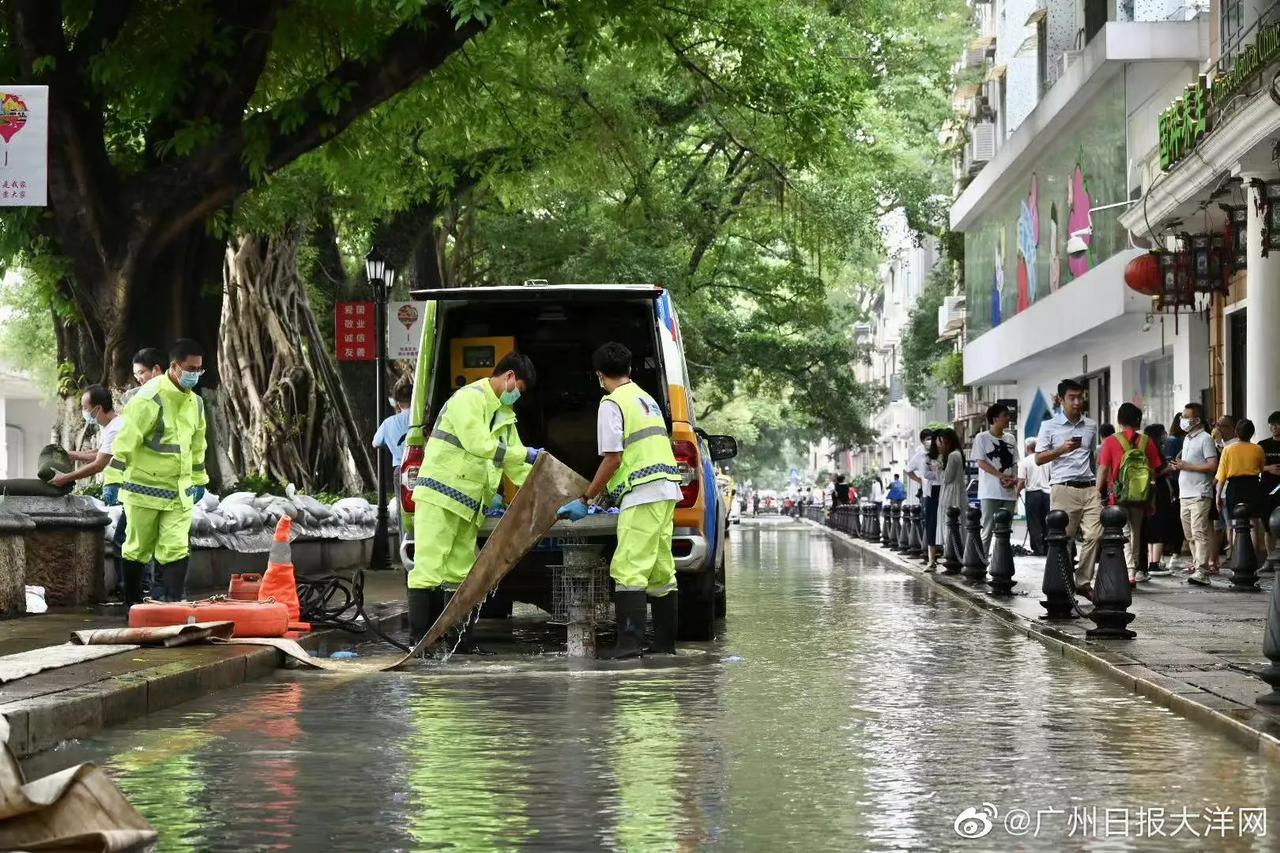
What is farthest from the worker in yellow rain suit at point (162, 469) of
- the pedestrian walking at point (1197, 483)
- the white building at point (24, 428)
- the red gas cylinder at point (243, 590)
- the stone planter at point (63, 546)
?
the white building at point (24, 428)

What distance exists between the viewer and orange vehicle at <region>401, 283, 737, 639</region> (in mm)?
13203

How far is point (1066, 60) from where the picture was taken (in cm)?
3712

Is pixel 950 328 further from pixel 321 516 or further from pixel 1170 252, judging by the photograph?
pixel 321 516

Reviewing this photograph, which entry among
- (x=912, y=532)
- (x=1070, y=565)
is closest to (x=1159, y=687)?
(x=1070, y=565)

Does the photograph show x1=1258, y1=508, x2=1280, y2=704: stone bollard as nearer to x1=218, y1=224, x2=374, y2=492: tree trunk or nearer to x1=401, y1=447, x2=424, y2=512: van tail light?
x1=401, y1=447, x2=424, y2=512: van tail light

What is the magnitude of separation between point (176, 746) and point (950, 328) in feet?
183

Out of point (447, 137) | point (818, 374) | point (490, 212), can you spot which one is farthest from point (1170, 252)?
point (818, 374)

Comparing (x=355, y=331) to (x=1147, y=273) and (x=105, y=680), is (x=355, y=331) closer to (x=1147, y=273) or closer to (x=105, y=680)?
(x=1147, y=273)

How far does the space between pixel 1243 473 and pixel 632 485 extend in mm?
10602

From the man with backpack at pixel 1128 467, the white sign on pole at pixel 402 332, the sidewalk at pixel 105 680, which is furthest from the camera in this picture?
the white sign on pole at pixel 402 332

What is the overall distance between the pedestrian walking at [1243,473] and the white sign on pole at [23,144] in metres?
13.1

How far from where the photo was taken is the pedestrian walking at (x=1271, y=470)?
21.0 meters

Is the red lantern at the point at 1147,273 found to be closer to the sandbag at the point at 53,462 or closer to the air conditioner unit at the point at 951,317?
the sandbag at the point at 53,462

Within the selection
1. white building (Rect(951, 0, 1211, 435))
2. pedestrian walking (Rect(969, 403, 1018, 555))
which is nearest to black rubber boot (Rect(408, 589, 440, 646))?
pedestrian walking (Rect(969, 403, 1018, 555))
